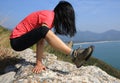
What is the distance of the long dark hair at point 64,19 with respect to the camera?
7.69m

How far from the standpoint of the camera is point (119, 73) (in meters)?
20.7

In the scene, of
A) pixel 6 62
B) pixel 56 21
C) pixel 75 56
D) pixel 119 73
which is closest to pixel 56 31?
pixel 56 21

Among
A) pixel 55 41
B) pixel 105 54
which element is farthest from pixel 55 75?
pixel 105 54

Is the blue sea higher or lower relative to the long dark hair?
lower

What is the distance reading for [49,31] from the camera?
24.2ft

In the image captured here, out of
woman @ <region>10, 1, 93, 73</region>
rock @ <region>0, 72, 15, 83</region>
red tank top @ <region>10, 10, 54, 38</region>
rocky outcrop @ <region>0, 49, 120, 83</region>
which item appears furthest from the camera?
rock @ <region>0, 72, 15, 83</region>

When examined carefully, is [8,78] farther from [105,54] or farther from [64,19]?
[105,54]

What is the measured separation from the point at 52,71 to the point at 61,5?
5.12 ft

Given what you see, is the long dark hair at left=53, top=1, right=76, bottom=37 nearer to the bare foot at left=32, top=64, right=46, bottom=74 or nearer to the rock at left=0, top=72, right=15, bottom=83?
the bare foot at left=32, top=64, right=46, bottom=74

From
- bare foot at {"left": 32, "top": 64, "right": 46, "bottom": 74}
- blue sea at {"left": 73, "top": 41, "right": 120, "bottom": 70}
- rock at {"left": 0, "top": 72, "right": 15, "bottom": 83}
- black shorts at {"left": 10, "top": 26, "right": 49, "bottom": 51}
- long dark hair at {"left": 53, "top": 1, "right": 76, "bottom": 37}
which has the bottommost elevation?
blue sea at {"left": 73, "top": 41, "right": 120, "bottom": 70}

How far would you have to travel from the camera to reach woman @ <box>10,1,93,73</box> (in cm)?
747

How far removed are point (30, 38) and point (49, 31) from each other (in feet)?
1.80

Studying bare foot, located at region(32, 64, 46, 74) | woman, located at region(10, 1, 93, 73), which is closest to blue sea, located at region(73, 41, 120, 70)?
woman, located at region(10, 1, 93, 73)

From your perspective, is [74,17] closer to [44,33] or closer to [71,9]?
[71,9]
